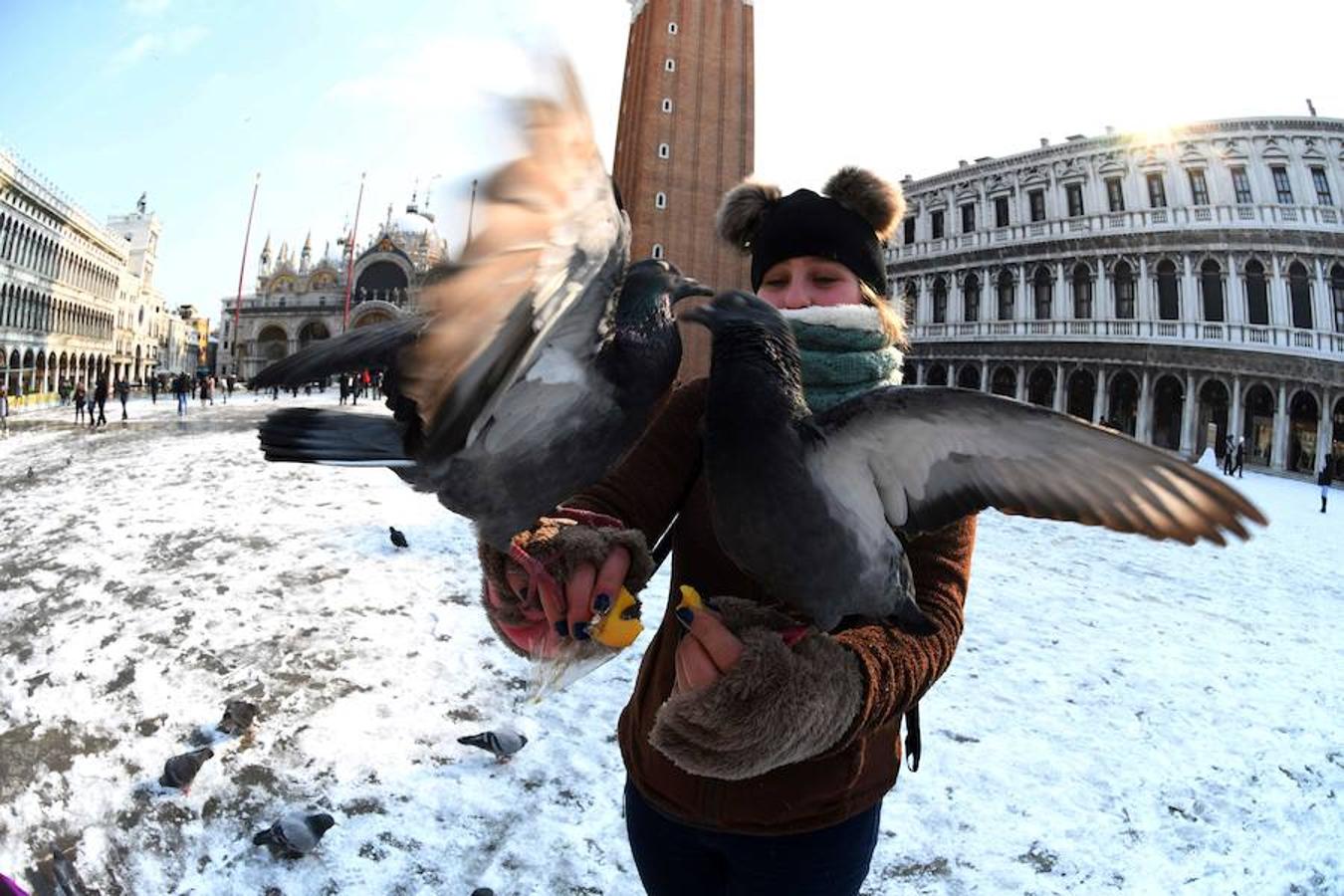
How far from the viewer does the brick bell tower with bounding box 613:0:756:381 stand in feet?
106

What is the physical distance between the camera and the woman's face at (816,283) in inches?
78.9

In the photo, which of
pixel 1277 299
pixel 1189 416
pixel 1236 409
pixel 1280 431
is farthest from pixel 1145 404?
pixel 1277 299

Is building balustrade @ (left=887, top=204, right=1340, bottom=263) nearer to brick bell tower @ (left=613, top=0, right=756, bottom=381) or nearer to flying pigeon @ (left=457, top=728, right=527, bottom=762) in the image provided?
brick bell tower @ (left=613, top=0, right=756, bottom=381)

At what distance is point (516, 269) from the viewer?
1126 millimetres

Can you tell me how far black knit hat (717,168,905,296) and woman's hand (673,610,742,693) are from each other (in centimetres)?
122

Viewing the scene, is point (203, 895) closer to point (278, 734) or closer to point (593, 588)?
point (278, 734)

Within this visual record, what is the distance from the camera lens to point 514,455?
143 cm

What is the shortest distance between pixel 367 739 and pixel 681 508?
3334 mm

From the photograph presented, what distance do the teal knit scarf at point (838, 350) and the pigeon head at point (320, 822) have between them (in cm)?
322

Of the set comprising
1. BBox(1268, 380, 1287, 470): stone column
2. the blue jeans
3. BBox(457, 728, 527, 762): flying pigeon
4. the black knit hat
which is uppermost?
BBox(1268, 380, 1287, 470): stone column

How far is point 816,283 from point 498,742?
3340 mm

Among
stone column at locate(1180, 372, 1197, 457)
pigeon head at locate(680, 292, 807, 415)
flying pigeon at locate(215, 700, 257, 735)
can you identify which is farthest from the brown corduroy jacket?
stone column at locate(1180, 372, 1197, 457)

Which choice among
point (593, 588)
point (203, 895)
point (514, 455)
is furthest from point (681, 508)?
point (203, 895)

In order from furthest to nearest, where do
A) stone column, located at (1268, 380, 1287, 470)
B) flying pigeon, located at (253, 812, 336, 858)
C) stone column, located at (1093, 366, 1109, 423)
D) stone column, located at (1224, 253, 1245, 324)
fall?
stone column, located at (1093, 366, 1109, 423) → stone column, located at (1224, 253, 1245, 324) → stone column, located at (1268, 380, 1287, 470) → flying pigeon, located at (253, 812, 336, 858)
